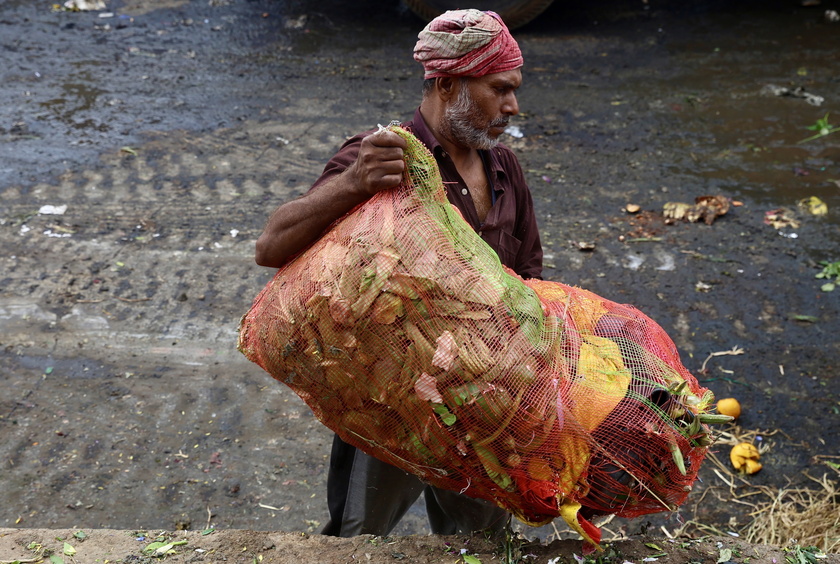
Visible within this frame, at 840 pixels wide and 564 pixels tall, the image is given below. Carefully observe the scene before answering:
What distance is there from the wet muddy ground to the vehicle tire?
0.20 m

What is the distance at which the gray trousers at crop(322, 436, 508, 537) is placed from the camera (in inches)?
96.0

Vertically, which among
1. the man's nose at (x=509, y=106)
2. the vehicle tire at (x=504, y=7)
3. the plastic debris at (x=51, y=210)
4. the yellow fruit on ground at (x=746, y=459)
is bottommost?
the yellow fruit on ground at (x=746, y=459)

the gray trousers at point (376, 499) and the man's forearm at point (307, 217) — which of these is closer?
the man's forearm at point (307, 217)

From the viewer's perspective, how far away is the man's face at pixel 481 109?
7.22 ft

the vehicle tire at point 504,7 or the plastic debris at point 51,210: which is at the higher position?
the vehicle tire at point 504,7

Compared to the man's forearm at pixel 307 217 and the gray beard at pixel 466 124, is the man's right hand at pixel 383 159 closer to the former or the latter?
the man's forearm at pixel 307 217

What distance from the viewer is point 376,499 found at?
2469 millimetres

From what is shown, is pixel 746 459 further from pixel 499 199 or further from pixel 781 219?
pixel 781 219

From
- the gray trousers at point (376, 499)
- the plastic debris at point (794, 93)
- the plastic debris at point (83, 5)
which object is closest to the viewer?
the gray trousers at point (376, 499)

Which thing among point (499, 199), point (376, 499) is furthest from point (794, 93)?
point (376, 499)

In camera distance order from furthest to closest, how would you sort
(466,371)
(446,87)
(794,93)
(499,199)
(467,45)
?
1. (794,93)
2. (499,199)
3. (446,87)
4. (467,45)
5. (466,371)

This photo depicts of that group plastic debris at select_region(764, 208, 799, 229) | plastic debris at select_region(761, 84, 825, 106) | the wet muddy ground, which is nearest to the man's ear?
the wet muddy ground

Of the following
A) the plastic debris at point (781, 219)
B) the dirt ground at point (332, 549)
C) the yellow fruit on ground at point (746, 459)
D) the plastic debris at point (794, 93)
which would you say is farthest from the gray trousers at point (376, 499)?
the plastic debris at point (794, 93)

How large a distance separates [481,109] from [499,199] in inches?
12.1
